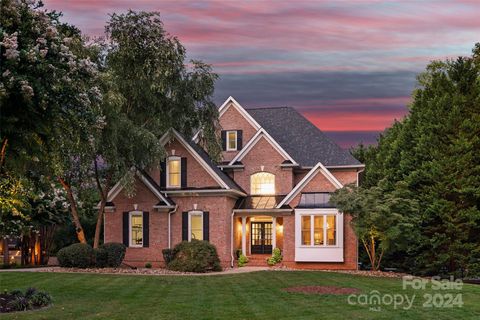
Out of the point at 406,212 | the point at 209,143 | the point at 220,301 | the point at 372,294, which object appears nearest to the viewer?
the point at 220,301

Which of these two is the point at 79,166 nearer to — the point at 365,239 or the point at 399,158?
the point at 365,239

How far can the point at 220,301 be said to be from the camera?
18969mm

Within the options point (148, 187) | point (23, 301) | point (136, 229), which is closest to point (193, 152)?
point (148, 187)

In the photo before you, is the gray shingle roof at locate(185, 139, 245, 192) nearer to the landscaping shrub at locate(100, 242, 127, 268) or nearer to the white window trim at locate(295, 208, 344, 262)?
the white window trim at locate(295, 208, 344, 262)

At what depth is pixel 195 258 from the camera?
31.2m

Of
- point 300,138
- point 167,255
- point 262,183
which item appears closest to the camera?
point 167,255

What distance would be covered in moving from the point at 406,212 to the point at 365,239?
2.54 m

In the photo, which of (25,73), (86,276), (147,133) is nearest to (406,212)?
(147,133)

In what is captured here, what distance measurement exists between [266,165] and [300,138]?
11.6 feet

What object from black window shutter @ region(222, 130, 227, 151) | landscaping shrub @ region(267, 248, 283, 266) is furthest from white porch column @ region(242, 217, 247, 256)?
black window shutter @ region(222, 130, 227, 151)

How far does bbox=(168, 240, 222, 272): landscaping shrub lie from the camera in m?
31.0

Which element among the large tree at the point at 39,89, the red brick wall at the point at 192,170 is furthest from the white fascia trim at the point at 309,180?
the large tree at the point at 39,89

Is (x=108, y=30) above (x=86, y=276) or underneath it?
above

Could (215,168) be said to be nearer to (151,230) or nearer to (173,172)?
(173,172)
